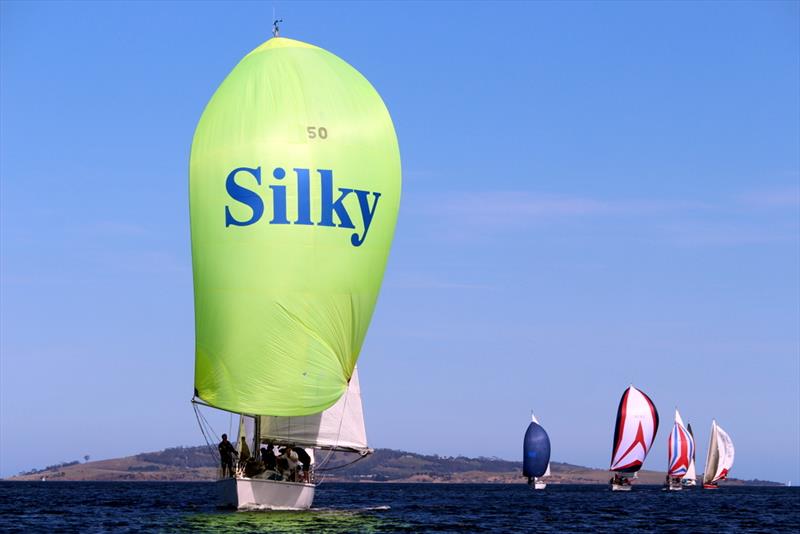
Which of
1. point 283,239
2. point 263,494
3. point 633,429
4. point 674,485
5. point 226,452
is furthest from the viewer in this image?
point 674,485

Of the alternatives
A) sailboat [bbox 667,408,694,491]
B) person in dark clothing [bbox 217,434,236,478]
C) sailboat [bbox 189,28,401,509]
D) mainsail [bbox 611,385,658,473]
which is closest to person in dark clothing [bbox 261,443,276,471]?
sailboat [bbox 189,28,401,509]

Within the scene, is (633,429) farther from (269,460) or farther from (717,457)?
(269,460)

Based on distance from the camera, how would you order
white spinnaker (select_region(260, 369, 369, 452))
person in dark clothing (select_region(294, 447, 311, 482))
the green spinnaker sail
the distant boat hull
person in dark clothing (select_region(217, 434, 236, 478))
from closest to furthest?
the green spinnaker sail, person in dark clothing (select_region(217, 434, 236, 478)), person in dark clothing (select_region(294, 447, 311, 482)), white spinnaker (select_region(260, 369, 369, 452)), the distant boat hull

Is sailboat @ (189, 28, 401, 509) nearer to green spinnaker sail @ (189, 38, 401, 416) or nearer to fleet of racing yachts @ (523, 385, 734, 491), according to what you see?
green spinnaker sail @ (189, 38, 401, 416)

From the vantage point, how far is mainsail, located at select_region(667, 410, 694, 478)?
119 metres

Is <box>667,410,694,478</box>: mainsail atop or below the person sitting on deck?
atop

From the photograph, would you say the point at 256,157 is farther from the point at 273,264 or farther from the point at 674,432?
the point at 674,432

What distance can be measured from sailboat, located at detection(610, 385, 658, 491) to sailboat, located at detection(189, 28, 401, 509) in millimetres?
70436

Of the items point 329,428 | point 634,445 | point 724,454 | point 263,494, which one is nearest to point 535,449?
point 634,445

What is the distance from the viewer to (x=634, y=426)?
108188mm

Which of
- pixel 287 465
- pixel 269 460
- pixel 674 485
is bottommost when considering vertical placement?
pixel 287 465

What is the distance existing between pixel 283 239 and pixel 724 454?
93.7 m


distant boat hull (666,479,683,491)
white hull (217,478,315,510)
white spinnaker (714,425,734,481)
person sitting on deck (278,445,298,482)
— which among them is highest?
white spinnaker (714,425,734,481)

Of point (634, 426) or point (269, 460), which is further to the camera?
point (634, 426)
